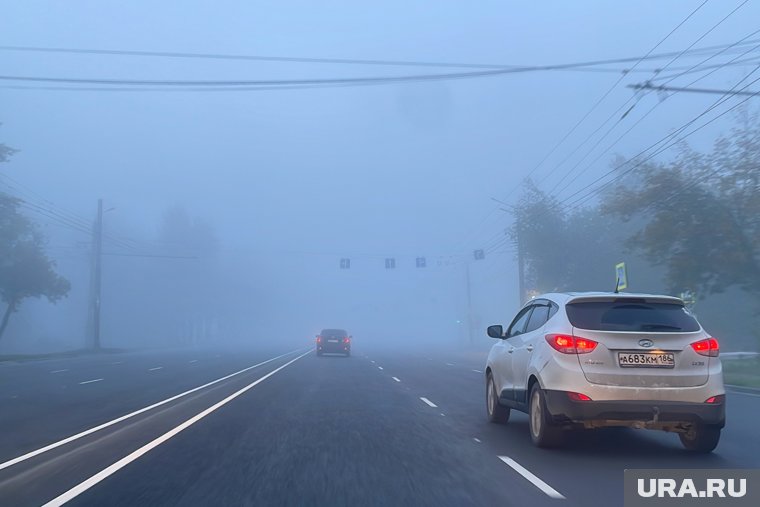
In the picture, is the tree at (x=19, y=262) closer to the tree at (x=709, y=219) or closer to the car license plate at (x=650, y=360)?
the tree at (x=709, y=219)

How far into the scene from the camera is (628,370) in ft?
29.2

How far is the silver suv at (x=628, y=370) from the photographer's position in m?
8.81

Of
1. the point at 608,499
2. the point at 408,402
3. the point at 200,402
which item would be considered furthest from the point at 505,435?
the point at 200,402

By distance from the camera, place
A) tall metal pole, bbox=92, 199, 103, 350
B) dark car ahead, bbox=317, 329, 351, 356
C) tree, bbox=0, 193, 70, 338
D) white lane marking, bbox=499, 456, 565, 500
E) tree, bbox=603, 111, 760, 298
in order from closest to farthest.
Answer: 1. white lane marking, bbox=499, 456, 565, 500
2. tree, bbox=603, 111, 760, 298
3. dark car ahead, bbox=317, 329, 351, 356
4. tree, bbox=0, 193, 70, 338
5. tall metal pole, bbox=92, 199, 103, 350

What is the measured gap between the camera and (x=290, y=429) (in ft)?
40.1

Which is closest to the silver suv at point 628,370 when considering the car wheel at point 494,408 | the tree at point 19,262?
the car wheel at point 494,408

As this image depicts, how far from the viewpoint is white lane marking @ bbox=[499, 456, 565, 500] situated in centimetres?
734

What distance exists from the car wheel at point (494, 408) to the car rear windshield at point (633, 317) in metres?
3.19

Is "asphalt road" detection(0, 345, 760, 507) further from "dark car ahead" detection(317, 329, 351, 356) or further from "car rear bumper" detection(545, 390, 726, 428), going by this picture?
"dark car ahead" detection(317, 329, 351, 356)

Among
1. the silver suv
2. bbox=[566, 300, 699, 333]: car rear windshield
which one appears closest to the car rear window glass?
the silver suv

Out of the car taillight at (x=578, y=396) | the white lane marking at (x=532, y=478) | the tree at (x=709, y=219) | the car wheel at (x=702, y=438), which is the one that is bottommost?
the white lane marking at (x=532, y=478)

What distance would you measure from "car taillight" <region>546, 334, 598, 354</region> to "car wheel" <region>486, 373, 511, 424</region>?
3.09m

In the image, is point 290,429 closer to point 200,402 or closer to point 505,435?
point 505,435

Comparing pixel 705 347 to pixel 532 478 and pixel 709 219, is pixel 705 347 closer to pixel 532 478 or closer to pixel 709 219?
pixel 532 478
